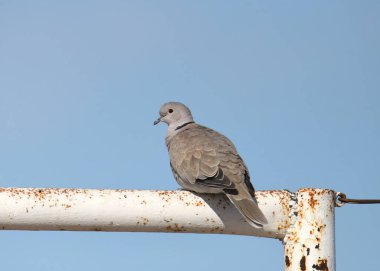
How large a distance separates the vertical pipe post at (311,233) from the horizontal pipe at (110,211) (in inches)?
2.2

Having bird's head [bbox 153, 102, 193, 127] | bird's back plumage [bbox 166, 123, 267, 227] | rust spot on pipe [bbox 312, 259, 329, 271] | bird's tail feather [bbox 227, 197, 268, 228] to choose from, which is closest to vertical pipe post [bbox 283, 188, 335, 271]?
rust spot on pipe [bbox 312, 259, 329, 271]

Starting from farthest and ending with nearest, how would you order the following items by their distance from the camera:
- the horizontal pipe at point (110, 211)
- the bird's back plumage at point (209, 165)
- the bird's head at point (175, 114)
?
the bird's head at point (175, 114), the bird's back plumage at point (209, 165), the horizontal pipe at point (110, 211)

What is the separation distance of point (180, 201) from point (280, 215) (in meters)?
0.50

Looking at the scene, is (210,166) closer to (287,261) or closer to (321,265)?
(287,261)

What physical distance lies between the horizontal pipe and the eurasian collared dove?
215 millimetres

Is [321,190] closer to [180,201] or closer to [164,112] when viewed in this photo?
[180,201]

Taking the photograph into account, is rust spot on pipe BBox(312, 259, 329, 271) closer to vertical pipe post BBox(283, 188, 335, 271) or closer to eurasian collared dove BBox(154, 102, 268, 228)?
vertical pipe post BBox(283, 188, 335, 271)

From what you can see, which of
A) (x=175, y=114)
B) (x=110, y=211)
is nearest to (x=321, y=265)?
(x=110, y=211)

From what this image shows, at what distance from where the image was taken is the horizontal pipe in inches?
121

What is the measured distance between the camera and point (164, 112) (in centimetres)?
689

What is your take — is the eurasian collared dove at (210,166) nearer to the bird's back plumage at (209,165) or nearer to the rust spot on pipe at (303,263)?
the bird's back plumage at (209,165)

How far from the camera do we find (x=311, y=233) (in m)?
3.22

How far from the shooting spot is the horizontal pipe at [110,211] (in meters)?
3.08

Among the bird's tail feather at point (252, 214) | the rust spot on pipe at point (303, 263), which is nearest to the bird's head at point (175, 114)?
the bird's tail feather at point (252, 214)
